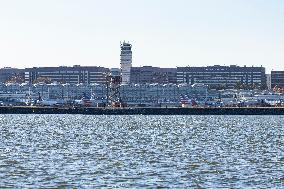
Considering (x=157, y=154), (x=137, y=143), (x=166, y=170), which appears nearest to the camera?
(x=166, y=170)

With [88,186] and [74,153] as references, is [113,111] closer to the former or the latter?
[74,153]

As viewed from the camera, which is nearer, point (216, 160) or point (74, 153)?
point (216, 160)

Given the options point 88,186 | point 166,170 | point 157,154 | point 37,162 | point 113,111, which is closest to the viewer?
point 88,186

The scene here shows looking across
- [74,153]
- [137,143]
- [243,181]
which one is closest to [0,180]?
[243,181]

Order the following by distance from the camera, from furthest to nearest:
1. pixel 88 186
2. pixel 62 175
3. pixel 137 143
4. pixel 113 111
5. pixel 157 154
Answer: pixel 113 111, pixel 137 143, pixel 157 154, pixel 62 175, pixel 88 186

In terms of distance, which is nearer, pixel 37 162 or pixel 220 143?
pixel 37 162

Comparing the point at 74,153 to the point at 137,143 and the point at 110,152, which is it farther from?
the point at 137,143

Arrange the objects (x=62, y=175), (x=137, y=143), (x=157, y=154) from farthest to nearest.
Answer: (x=137, y=143) < (x=157, y=154) < (x=62, y=175)

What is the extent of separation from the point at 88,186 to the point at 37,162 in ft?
38.5

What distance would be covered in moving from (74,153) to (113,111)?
13917cm

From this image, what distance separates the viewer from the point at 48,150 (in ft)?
199

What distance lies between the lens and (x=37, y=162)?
163ft

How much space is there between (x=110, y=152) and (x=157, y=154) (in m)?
3.90

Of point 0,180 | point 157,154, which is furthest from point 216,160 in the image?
point 0,180
